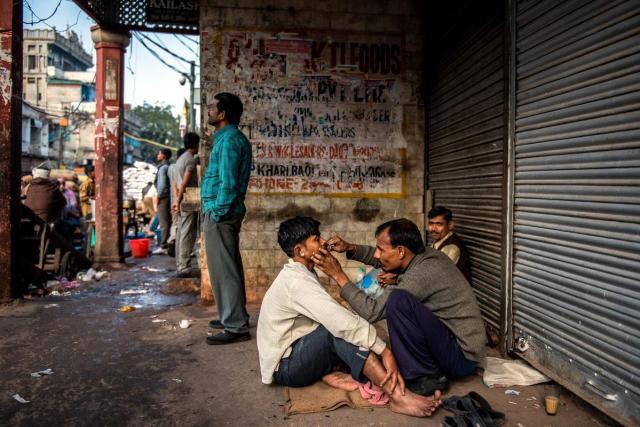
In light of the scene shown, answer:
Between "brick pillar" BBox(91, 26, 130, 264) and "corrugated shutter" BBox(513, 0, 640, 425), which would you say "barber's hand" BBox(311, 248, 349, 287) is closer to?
"corrugated shutter" BBox(513, 0, 640, 425)

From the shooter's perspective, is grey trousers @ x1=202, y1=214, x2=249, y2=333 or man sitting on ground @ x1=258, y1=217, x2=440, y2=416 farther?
grey trousers @ x1=202, y1=214, x2=249, y2=333

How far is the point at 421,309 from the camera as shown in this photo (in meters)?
2.78

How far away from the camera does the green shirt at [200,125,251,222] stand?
4.00m

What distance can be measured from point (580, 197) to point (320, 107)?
132 inches

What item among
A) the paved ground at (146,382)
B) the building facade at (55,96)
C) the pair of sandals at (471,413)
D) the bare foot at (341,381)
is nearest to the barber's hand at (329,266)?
the bare foot at (341,381)

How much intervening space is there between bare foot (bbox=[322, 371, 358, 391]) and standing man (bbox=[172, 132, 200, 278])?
4.42 meters

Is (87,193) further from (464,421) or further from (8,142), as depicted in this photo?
(464,421)

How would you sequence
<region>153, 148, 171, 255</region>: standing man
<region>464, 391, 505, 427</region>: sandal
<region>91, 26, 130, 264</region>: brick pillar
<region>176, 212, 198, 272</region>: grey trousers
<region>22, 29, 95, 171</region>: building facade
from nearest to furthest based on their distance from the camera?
1. <region>464, 391, 505, 427</region>: sandal
2. <region>176, 212, 198, 272</region>: grey trousers
3. <region>91, 26, 130, 264</region>: brick pillar
4. <region>153, 148, 171, 255</region>: standing man
5. <region>22, 29, 95, 171</region>: building facade

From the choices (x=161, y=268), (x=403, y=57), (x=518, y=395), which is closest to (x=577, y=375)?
(x=518, y=395)

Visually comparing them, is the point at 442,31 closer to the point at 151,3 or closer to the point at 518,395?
the point at 518,395

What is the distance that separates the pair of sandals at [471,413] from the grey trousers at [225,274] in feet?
6.41

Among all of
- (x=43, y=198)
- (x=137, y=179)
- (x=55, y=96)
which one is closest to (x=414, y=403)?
(x=43, y=198)

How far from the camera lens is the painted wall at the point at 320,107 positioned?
549 cm

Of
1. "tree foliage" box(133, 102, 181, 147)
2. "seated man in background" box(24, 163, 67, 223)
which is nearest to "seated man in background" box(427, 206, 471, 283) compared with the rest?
"seated man in background" box(24, 163, 67, 223)
